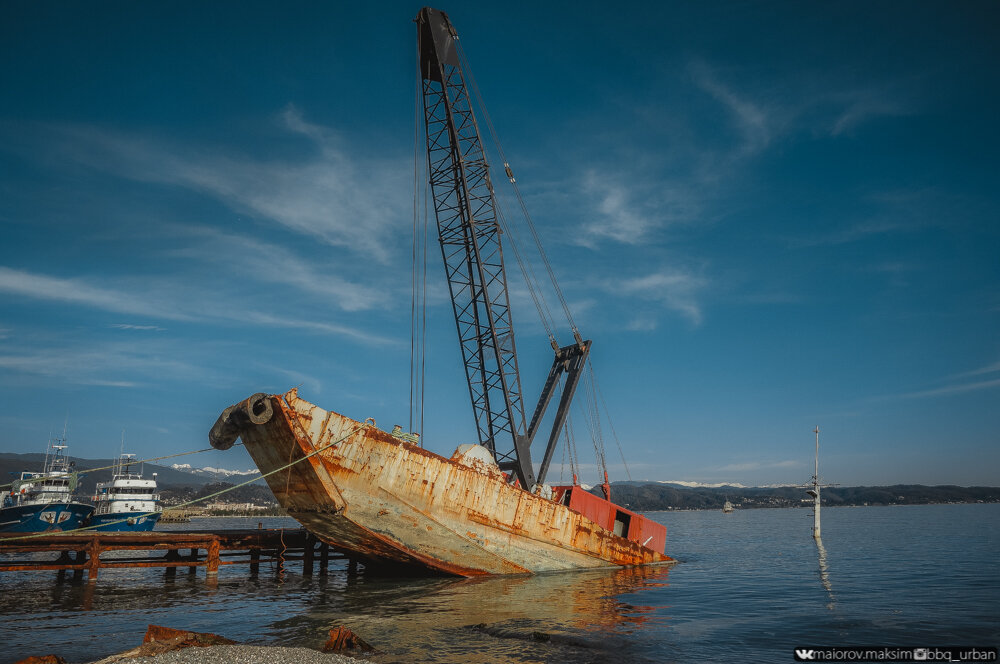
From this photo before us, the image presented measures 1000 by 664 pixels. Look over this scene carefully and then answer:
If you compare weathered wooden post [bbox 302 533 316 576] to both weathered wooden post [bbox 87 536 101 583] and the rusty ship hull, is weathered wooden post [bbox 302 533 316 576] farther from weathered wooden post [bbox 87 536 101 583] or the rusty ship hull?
weathered wooden post [bbox 87 536 101 583]

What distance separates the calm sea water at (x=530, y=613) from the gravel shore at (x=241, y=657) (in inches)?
77.1

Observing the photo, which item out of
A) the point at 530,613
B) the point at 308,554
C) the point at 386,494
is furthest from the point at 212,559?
the point at 530,613

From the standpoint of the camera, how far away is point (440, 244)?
29109mm

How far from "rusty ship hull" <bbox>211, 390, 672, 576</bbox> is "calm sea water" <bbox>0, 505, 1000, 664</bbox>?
3.78 ft

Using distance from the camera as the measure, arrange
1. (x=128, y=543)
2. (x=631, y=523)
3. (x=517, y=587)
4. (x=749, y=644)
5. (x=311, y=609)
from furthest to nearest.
→ 1. (x=631, y=523)
2. (x=128, y=543)
3. (x=517, y=587)
4. (x=311, y=609)
5. (x=749, y=644)

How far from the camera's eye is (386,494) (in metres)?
18.1

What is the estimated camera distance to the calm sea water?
12.4 m

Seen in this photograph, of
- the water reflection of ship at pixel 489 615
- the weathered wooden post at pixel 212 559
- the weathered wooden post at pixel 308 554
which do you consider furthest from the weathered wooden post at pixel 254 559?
the water reflection of ship at pixel 489 615

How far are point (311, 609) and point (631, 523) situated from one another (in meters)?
15.8

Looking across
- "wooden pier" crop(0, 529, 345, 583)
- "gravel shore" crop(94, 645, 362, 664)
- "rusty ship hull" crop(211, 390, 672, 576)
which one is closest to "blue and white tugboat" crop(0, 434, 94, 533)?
"wooden pier" crop(0, 529, 345, 583)

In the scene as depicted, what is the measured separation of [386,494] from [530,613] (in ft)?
18.3

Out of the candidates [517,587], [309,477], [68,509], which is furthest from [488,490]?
[68,509]

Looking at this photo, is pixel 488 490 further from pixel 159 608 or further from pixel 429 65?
pixel 429 65

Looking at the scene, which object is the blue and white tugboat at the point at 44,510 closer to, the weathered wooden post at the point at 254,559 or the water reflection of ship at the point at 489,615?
the weathered wooden post at the point at 254,559
